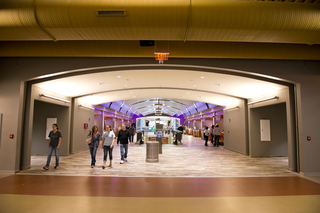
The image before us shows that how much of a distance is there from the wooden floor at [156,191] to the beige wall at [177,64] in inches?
34.5

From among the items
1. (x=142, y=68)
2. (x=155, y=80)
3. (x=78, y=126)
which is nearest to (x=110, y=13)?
(x=142, y=68)

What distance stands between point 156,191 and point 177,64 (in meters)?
3.95

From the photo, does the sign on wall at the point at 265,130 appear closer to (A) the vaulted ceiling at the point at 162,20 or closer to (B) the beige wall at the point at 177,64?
(B) the beige wall at the point at 177,64

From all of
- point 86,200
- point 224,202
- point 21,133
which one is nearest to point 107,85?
point 21,133

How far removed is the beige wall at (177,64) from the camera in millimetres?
6207

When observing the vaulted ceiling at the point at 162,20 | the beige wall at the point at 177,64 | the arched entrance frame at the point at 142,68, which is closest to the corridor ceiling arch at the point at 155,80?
the arched entrance frame at the point at 142,68

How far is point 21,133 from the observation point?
21.2ft

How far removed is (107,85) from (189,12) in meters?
6.32

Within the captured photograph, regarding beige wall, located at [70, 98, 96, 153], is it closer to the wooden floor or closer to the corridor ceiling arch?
the corridor ceiling arch

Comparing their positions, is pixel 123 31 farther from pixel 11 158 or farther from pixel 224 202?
pixel 11 158

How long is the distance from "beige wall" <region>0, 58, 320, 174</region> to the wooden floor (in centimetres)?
88

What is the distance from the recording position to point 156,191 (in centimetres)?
447

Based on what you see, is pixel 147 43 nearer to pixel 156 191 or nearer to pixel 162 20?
pixel 162 20

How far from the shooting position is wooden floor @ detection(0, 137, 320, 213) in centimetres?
362
